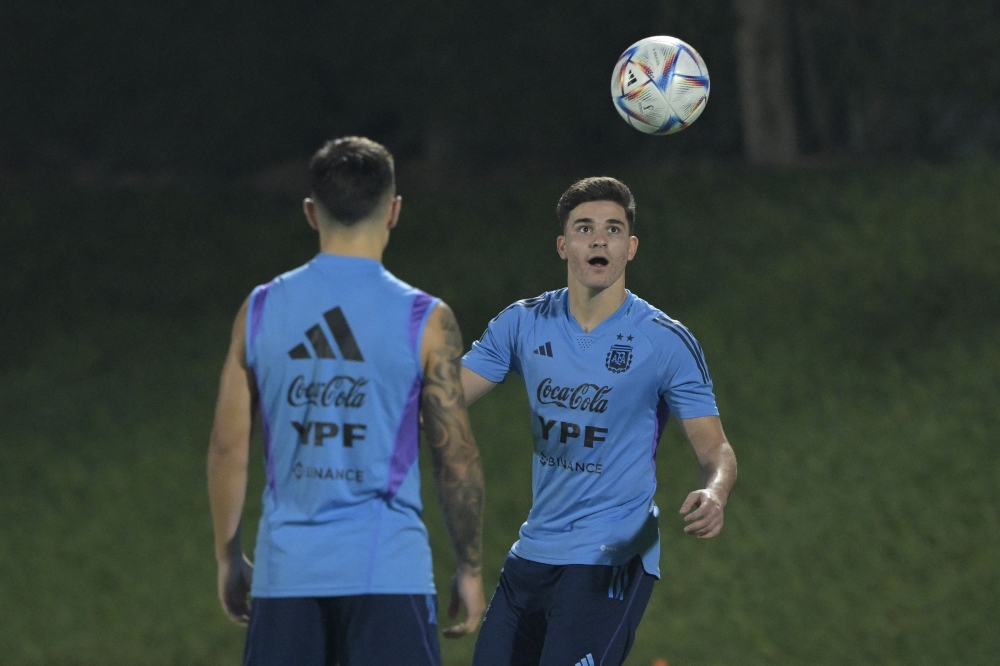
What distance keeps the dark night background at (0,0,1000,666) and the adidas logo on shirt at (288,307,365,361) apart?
333 inches

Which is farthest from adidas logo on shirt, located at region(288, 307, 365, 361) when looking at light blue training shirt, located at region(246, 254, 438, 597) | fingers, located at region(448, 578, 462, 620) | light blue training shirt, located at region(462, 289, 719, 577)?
light blue training shirt, located at region(462, 289, 719, 577)

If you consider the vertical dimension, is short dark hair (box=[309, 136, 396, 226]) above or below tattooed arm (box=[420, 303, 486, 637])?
above

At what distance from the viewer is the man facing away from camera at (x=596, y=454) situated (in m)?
5.16

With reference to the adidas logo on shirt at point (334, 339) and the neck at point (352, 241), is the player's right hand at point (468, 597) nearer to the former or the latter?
the adidas logo on shirt at point (334, 339)

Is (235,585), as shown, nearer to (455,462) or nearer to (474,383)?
(455,462)

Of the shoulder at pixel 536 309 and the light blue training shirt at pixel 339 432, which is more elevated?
the shoulder at pixel 536 309

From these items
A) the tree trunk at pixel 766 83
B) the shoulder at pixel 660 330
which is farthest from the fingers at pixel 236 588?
the tree trunk at pixel 766 83

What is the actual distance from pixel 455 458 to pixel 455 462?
1 cm

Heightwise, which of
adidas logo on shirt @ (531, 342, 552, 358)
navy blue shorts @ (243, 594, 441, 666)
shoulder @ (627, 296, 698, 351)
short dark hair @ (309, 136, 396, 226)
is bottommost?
navy blue shorts @ (243, 594, 441, 666)

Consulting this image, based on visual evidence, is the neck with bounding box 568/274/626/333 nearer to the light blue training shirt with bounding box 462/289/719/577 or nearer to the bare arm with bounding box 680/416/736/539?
the light blue training shirt with bounding box 462/289/719/577

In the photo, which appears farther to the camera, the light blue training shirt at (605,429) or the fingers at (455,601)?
the light blue training shirt at (605,429)

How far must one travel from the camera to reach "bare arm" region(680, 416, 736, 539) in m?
4.58

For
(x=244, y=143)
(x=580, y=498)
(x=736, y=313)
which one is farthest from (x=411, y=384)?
(x=244, y=143)

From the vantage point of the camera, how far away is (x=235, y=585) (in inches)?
160
